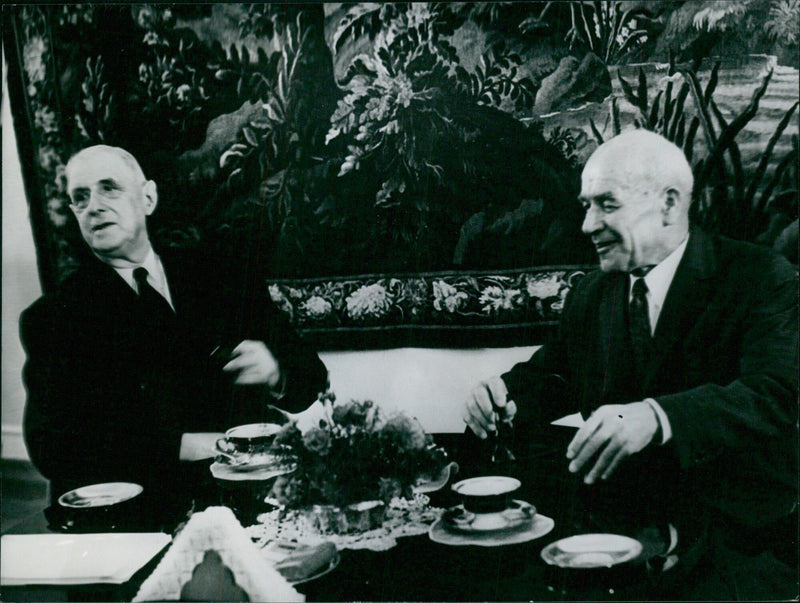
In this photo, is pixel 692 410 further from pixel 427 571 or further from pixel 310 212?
pixel 310 212

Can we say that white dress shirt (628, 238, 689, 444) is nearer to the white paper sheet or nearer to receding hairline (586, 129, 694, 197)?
receding hairline (586, 129, 694, 197)

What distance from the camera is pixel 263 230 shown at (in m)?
2.06

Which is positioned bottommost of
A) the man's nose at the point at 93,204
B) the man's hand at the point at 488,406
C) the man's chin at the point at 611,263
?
the man's hand at the point at 488,406

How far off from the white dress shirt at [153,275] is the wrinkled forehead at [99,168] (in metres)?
0.23

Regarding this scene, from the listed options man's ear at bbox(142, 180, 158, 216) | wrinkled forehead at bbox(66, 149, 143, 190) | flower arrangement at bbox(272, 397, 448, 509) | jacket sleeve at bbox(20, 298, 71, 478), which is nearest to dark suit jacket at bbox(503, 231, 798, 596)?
flower arrangement at bbox(272, 397, 448, 509)

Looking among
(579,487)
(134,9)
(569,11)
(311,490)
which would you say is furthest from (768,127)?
(134,9)

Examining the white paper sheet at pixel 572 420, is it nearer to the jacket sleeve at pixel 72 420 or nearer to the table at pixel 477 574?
the table at pixel 477 574

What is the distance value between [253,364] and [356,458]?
0.40 m

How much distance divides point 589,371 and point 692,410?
29cm

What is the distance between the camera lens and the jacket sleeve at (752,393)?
6.54ft

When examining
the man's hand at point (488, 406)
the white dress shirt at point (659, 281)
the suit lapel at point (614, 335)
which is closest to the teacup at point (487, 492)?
the man's hand at point (488, 406)

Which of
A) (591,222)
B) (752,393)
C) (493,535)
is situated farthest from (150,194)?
(752,393)

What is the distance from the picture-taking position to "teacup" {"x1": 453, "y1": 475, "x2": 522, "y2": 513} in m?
2.02

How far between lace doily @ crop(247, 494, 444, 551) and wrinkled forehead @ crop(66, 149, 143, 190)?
1.06 metres
